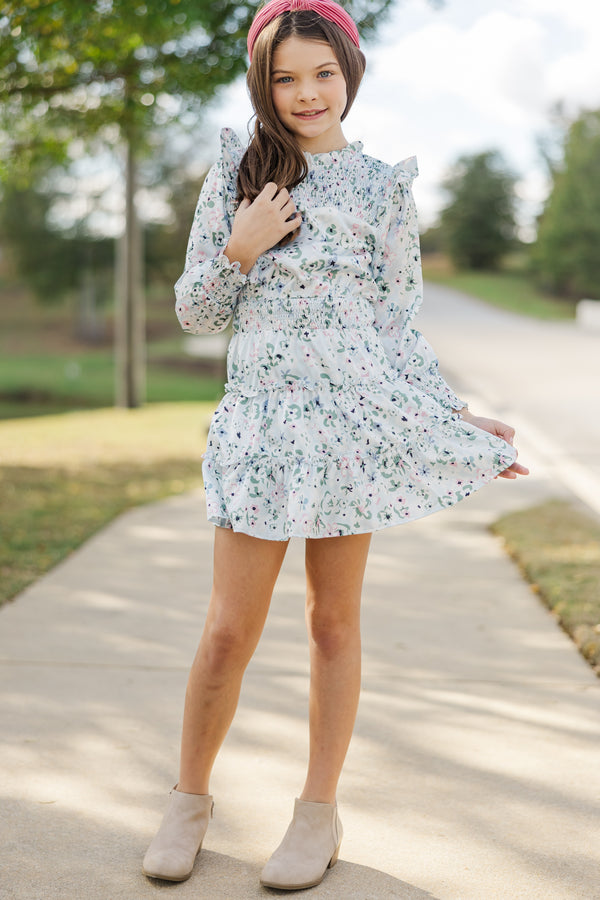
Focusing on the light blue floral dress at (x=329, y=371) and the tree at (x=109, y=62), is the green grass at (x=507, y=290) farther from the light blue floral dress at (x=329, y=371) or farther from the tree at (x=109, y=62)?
the light blue floral dress at (x=329, y=371)

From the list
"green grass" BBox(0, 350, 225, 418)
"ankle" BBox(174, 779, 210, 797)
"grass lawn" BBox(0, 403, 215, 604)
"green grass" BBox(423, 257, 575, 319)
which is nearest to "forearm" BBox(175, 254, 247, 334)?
"ankle" BBox(174, 779, 210, 797)

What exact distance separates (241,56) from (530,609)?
411 cm

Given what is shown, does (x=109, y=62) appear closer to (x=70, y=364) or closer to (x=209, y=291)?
(x=209, y=291)

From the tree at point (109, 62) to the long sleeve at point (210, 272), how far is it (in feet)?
12.5

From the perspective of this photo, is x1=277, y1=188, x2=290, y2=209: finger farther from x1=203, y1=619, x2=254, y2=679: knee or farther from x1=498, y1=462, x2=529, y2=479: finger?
x1=203, y1=619, x2=254, y2=679: knee

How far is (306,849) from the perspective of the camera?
2207 millimetres

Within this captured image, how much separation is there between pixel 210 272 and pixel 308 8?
2.06 ft

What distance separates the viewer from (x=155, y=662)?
3598 mm

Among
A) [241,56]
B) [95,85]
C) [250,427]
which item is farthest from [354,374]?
[95,85]

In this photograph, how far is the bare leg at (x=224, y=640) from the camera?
→ 2174 mm

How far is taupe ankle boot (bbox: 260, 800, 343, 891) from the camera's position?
2.15 m

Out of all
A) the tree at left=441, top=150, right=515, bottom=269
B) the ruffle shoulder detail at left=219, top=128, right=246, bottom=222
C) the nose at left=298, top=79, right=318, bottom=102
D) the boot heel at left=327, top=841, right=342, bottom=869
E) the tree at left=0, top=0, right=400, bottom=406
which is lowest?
the boot heel at left=327, top=841, right=342, bottom=869

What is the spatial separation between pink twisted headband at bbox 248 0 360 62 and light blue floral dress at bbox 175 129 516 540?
0.80 feet

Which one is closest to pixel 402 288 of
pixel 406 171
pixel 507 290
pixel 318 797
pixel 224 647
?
pixel 406 171
